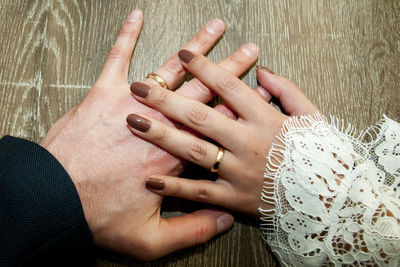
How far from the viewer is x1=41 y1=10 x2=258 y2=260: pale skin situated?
0.71 meters

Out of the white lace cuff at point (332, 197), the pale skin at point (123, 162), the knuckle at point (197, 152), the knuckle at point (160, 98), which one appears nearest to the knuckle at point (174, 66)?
the pale skin at point (123, 162)

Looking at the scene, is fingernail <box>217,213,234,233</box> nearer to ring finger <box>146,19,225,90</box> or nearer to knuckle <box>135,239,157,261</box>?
knuckle <box>135,239,157,261</box>

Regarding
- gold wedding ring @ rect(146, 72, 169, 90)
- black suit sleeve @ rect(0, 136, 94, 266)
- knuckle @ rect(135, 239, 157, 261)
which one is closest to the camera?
black suit sleeve @ rect(0, 136, 94, 266)

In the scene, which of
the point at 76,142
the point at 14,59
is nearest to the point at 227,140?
the point at 76,142

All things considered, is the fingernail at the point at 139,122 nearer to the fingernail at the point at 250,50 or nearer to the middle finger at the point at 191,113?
the middle finger at the point at 191,113

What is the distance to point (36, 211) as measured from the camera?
598 millimetres

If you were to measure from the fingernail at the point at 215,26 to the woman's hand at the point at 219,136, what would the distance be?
13cm

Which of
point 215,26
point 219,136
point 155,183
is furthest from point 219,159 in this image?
point 215,26

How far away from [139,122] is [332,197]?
0.46 meters

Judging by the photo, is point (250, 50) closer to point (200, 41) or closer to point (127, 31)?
point (200, 41)

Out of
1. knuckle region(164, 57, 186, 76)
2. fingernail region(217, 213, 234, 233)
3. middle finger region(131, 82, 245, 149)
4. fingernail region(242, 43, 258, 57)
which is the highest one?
fingernail region(242, 43, 258, 57)

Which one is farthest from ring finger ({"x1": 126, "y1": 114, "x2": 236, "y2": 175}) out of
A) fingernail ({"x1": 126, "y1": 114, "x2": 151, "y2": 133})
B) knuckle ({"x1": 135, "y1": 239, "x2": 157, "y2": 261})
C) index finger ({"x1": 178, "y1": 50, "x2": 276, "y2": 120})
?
knuckle ({"x1": 135, "y1": 239, "x2": 157, "y2": 261})

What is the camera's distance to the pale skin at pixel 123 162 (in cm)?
71

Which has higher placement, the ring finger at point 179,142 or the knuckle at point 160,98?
the knuckle at point 160,98
